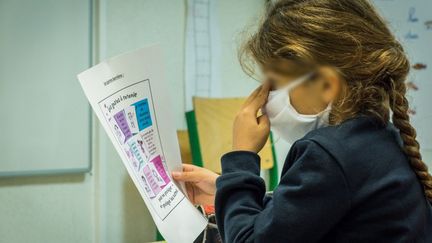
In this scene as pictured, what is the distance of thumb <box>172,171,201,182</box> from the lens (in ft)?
3.02

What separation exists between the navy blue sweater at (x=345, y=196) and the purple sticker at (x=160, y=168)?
234mm

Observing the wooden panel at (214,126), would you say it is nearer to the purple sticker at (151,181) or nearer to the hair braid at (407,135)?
the purple sticker at (151,181)

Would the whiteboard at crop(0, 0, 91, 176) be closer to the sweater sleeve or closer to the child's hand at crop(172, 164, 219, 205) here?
the child's hand at crop(172, 164, 219, 205)

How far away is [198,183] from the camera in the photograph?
0.99 meters

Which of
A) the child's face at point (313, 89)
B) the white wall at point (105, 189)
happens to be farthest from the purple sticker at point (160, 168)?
the white wall at point (105, 189)

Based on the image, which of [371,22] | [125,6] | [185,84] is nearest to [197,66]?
[185,84]

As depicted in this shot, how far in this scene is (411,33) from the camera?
196 centimetres

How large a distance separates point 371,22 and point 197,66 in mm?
1161

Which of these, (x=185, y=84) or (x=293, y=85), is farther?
(x=185, y=84)

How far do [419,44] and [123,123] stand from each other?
155 cm

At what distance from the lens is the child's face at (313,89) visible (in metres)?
0.63

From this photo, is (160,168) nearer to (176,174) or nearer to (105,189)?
(176,174)

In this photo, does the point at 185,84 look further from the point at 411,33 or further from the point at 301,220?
the point at 301,220

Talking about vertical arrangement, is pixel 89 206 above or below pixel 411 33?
below
